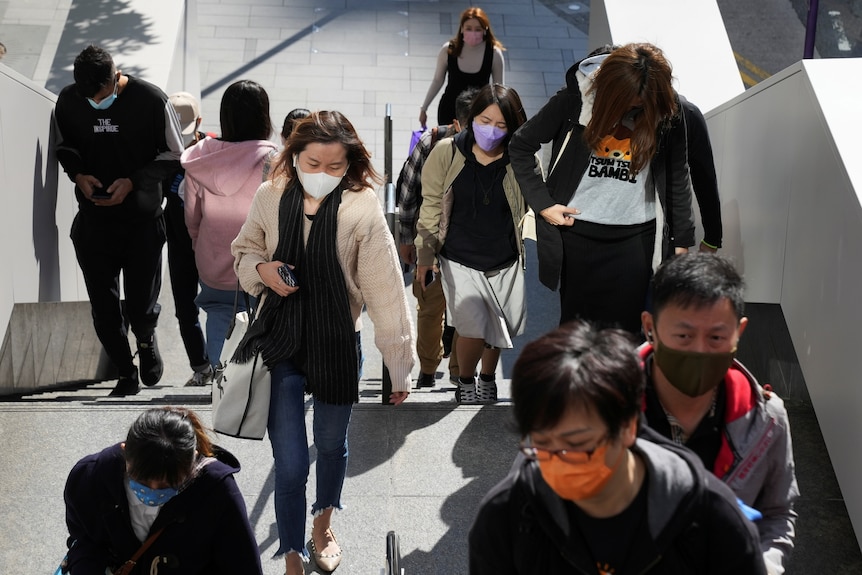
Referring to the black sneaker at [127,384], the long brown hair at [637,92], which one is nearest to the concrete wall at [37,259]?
the black sneaker at [127,384]

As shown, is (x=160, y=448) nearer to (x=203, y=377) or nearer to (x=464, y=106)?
(x=464, y=106)

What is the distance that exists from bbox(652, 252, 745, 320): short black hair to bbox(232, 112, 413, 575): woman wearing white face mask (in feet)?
4.61

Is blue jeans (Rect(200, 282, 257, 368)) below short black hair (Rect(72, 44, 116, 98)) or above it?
below

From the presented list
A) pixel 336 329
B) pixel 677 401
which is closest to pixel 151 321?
pixel 336 329

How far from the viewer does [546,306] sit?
365 inches

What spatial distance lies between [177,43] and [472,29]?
9.87 feet

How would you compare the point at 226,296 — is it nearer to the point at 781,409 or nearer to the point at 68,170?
the point at 68,170

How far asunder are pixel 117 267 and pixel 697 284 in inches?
168

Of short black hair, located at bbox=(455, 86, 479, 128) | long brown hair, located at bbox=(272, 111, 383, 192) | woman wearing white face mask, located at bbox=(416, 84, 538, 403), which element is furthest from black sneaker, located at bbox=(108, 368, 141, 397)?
long brown hair, located at bbox=(272, 111, 383, 192)

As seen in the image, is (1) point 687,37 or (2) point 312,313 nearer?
(2) point 312,313

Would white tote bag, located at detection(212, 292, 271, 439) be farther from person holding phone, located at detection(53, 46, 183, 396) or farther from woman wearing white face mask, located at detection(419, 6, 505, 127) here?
woman wearing white face mask, located at detection(419, 6, 505, 127)

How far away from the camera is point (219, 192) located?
17.9 feet

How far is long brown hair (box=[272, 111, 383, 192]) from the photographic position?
3926mm

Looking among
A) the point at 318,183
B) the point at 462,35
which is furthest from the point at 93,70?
the point at 462,35
